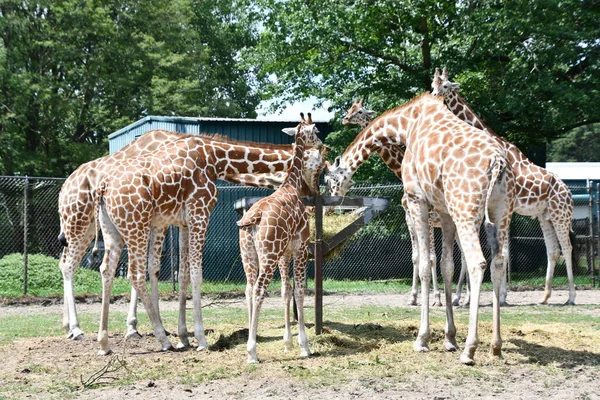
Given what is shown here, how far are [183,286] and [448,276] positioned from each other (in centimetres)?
353

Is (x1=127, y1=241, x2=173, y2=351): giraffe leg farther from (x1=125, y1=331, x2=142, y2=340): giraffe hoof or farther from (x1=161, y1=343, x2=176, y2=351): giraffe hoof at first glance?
(x1=125, y1=331, x2=142, y2=340): giraffe hoof

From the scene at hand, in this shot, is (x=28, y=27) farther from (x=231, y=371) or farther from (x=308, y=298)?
(x=231, y=371)

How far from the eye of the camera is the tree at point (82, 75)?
30.3m

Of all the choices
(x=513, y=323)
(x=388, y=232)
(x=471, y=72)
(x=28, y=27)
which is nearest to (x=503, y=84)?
(x=471, y=72)

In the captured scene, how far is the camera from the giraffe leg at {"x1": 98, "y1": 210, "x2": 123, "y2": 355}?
368 inches

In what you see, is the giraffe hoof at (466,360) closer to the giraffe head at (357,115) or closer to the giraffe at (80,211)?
the giraffe at (80,211)

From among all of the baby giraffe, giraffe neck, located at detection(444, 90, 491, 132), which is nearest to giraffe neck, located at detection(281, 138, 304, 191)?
the baby giraffe

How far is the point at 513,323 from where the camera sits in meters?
11.9

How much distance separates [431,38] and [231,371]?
612 inches

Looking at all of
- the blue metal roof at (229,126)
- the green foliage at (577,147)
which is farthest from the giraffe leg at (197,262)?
the green foliage at (577,147)

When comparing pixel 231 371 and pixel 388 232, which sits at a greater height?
pixel 388 232

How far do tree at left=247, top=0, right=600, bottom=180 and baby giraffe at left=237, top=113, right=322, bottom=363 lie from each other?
38.7ft

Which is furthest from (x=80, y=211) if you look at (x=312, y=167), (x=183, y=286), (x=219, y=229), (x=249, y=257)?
(x=219, y=229)

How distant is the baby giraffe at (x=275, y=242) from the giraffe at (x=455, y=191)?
1450 mm
